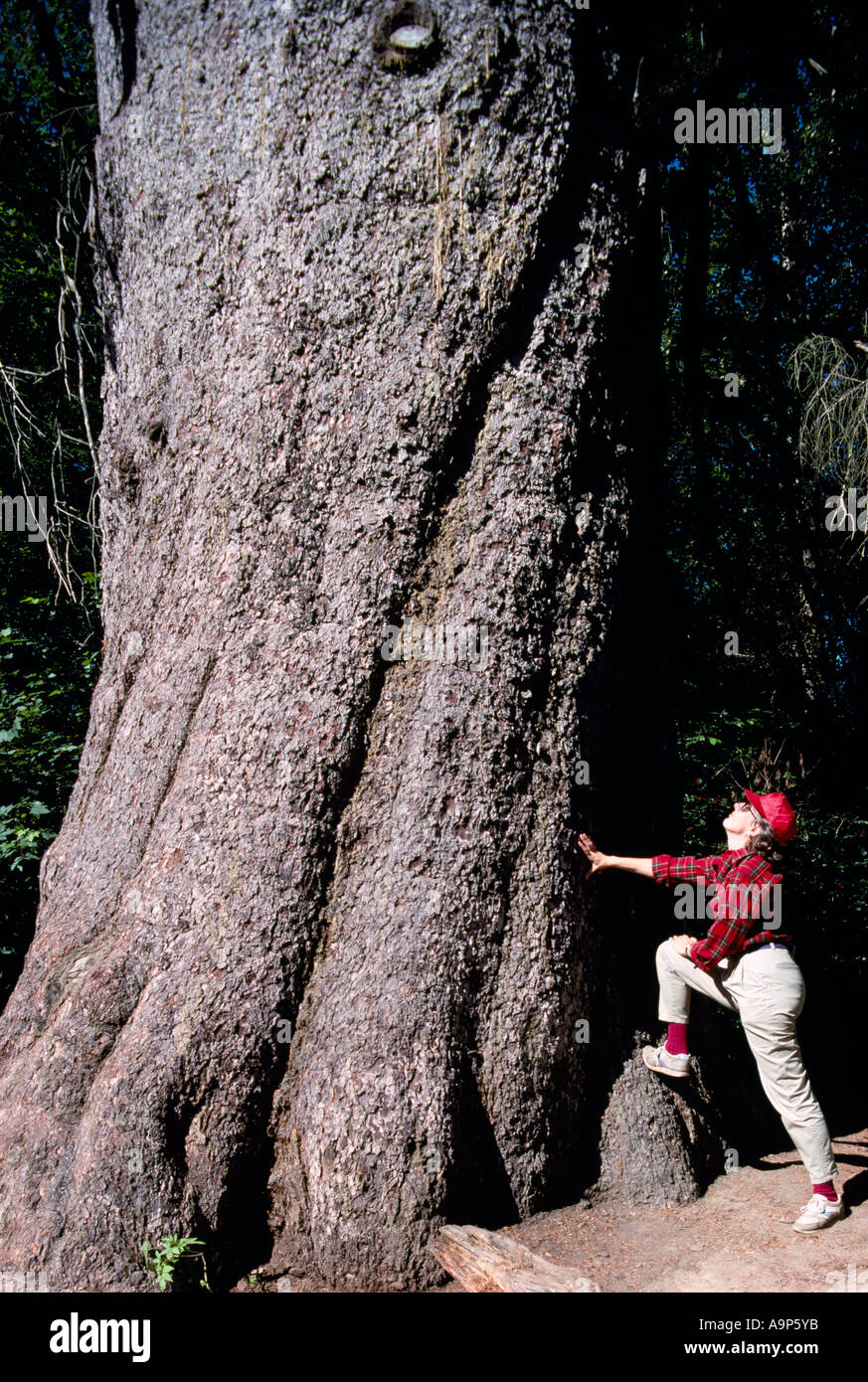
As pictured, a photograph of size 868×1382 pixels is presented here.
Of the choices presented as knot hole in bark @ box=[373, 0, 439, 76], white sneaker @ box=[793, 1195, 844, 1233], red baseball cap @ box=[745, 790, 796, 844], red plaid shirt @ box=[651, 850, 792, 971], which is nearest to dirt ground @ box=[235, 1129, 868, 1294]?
white sneaker @ box=[793, 1195, 844, 1233]

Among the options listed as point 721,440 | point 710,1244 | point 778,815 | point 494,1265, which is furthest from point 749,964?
point 721,440

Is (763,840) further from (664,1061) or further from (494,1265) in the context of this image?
(494,1265)

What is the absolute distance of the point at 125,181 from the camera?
395cm

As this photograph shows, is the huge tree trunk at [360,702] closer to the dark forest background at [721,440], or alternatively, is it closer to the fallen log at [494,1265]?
the fallen log at [494,1265]

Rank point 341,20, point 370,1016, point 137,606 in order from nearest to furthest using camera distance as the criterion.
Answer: point 370,1016 < point 341,20 < point 137,606

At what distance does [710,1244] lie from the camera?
331cm

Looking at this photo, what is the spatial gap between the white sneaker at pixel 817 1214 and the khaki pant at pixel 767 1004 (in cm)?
21

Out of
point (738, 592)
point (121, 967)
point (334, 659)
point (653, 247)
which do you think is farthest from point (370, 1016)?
point (738, 592)

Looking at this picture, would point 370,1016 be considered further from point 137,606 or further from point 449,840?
point 137,606

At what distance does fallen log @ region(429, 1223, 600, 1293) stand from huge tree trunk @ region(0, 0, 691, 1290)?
91 millimetres

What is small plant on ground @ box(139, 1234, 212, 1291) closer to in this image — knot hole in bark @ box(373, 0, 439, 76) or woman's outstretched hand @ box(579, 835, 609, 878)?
woman's outstretched hand @ box(579, 835, 609, 878)

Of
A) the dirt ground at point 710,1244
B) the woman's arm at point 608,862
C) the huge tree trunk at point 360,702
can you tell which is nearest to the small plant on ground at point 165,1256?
the huge tree trunk at point 360,702

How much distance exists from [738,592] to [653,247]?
671cm

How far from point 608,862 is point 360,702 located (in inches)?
43.8
